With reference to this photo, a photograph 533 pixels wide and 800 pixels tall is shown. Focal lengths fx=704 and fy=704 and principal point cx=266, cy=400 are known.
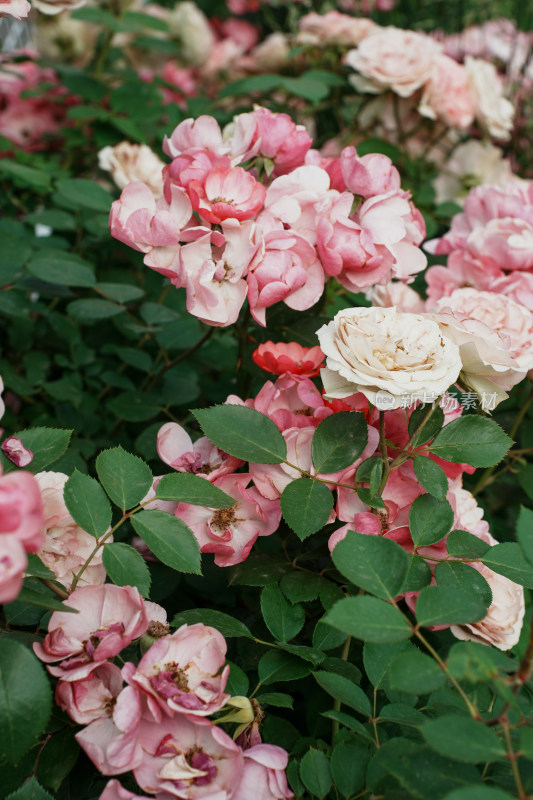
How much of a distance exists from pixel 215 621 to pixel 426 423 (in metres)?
0.27

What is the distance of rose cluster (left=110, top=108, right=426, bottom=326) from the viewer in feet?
2.36

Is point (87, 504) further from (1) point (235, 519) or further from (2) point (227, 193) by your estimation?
(2) point (227, 193)

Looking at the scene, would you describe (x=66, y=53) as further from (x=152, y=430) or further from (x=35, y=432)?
(x=35, y=432)

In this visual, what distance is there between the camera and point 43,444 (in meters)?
0.63

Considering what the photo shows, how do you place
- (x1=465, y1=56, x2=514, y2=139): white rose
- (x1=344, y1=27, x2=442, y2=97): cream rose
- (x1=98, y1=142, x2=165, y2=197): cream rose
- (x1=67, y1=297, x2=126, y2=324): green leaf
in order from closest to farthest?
(x1=67, y1=297, x2=126, y2=324): green leaf → (x1=98, y1=142, x2=165, y2=197): cream rose → (x1=344, y1=27, x2=442, y2=97): cream rose → (x1=465, y1=56, x2=514, y2=139): white rose

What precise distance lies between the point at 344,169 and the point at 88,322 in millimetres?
608

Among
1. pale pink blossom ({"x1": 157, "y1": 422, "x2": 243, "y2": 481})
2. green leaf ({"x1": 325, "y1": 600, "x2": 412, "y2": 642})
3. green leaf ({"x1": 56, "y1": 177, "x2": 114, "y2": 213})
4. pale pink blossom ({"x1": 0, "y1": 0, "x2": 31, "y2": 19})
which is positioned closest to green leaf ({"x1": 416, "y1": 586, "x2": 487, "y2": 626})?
green leaf ({"x1": 325, "y1": 600, "x2": 412, "y2": 642})

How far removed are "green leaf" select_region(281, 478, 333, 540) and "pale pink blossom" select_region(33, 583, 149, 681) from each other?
A: 0.15 meters

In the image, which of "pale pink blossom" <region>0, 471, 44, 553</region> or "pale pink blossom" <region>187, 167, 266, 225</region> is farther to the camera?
"pale pink blossom" <region>187, 167, 266, 225</region>

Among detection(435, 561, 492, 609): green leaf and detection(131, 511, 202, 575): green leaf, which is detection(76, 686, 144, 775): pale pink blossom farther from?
detection(435, 561, 492, 609): green leaf

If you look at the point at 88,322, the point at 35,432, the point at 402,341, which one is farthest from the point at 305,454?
the point at 88,322

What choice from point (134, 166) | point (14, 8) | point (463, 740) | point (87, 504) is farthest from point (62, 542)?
point (134, 166)

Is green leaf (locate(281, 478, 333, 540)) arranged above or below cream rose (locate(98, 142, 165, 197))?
above

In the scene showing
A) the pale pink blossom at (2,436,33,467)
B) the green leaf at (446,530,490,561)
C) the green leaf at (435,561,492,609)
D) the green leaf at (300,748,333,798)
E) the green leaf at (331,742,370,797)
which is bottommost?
the green leaf at (300,748,333,798)
